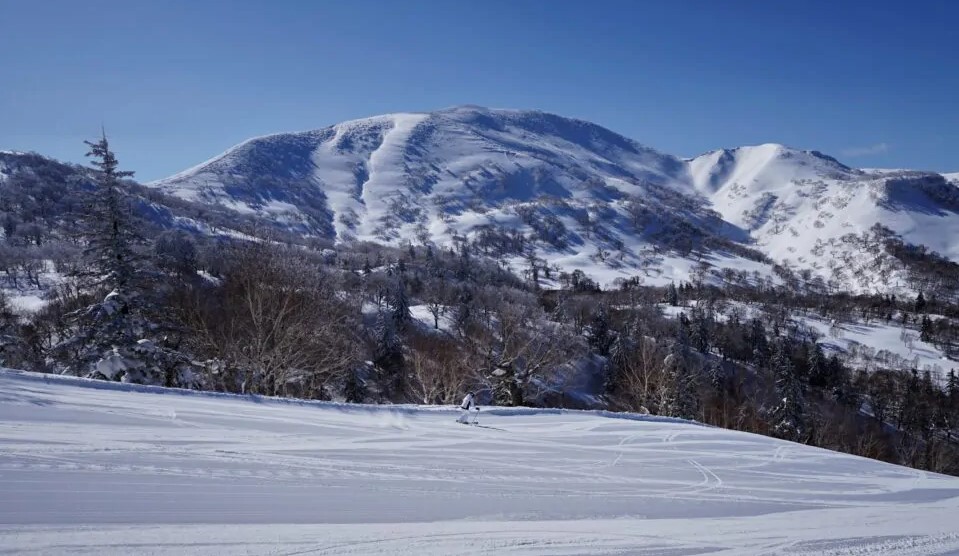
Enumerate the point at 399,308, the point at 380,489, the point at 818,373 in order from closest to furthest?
the point at 380,489 < the point at 399,308 < the point at 818,373

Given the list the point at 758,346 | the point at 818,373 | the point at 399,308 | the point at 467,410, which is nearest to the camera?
the point at 467,410

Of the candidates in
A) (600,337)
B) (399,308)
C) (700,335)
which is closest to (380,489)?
(399,308)

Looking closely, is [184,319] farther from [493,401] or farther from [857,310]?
[857,310]

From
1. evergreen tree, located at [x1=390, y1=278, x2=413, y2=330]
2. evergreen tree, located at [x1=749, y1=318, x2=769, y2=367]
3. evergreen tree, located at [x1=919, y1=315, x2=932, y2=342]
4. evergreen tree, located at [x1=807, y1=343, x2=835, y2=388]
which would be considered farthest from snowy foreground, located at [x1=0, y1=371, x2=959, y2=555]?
evergreen tree, located at [x1=919, y1=315, x2=932, y2=342]

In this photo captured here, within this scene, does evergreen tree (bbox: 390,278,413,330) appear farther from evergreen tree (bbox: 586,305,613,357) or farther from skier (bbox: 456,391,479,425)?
skier (bbox: 456,391,479,425)

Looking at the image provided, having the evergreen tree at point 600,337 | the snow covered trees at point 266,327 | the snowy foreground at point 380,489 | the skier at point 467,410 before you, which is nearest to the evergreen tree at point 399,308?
the evergreen tree at point 600,337

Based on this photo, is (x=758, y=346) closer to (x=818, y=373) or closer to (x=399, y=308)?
(x=818, y=373)

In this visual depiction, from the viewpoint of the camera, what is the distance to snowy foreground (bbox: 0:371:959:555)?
4.83m

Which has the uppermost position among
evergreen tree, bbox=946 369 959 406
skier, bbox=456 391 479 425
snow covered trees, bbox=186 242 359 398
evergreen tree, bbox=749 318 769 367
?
snow covered trees, bbox=186 242 359 398

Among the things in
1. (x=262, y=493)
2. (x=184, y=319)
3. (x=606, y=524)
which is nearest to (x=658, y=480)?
(x=606, y=524)

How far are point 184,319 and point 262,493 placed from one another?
17023mm

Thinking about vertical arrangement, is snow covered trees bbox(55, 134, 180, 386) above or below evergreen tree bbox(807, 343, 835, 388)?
above

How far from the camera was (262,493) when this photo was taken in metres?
5.66

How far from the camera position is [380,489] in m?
6.32
